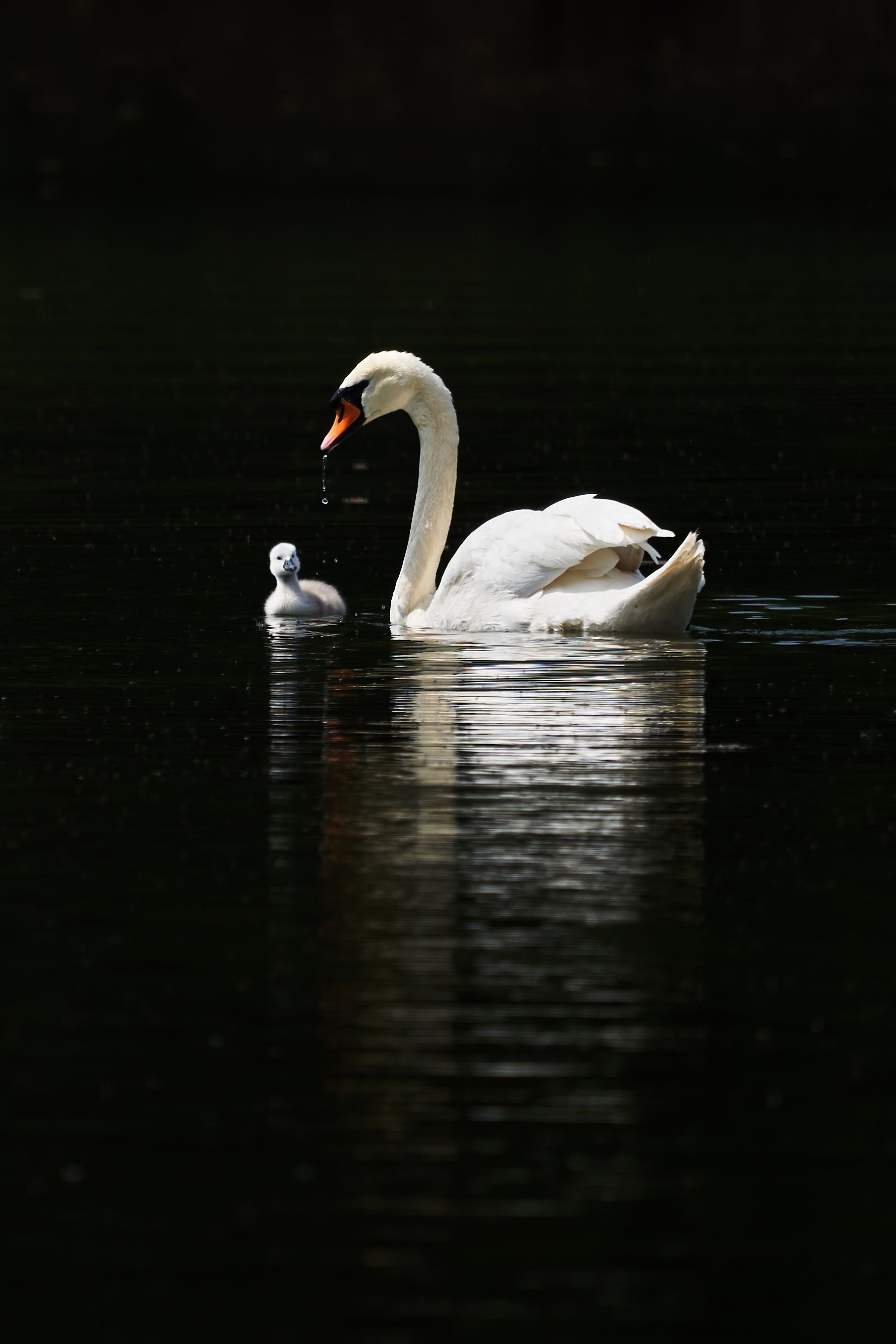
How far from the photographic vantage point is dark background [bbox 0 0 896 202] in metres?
49.1

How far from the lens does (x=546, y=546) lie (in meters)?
13.2

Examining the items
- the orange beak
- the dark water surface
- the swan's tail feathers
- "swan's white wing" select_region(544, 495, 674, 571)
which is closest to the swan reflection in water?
the dark water surface

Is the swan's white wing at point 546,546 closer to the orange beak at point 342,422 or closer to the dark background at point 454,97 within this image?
the orange beak at point 342,422

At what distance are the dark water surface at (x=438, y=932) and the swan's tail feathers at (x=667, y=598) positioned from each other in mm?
165

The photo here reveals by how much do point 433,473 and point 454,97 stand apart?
54.7 metres

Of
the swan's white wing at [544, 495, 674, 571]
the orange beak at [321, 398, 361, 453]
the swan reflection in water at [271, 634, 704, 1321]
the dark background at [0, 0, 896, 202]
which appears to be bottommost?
the swan reflection in water at [271, 634, 704, 1321]

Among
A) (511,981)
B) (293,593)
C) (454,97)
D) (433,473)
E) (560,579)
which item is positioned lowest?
(511,981)

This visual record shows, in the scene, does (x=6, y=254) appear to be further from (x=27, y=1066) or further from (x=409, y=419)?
(x=27, y=1066)

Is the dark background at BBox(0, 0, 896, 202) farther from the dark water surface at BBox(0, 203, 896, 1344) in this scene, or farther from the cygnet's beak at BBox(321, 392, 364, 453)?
the dark water surface at BBox(0, 203, 896, 1344)

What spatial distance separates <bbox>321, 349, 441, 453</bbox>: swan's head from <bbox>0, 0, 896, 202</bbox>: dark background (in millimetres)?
28590

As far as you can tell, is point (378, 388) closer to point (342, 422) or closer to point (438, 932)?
point (342, 422)

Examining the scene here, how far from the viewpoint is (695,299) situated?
31281mm

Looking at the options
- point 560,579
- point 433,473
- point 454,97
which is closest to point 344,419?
point 433,473

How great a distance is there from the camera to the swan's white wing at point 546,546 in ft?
42.9
